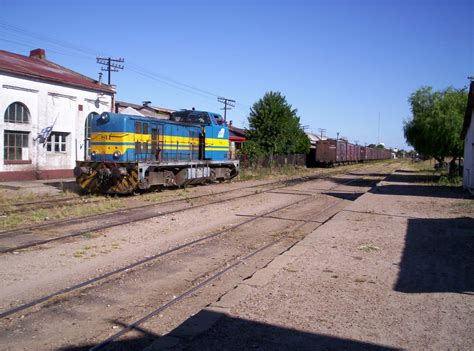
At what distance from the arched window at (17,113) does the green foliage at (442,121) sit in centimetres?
2459

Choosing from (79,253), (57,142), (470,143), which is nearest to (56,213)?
(79,253)

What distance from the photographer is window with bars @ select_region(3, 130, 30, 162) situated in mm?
22125

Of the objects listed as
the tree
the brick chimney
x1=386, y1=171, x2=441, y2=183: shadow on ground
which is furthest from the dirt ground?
the brick chimney

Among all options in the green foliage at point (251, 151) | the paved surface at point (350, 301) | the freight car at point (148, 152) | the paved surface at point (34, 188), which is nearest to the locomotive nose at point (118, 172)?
the freight car at point (148, 152)

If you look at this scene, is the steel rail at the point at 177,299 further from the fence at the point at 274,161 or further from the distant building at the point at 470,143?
the fence at the point at 274,161

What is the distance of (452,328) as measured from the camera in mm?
5047

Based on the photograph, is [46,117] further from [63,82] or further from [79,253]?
[79,253]

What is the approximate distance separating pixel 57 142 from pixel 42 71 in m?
4.02

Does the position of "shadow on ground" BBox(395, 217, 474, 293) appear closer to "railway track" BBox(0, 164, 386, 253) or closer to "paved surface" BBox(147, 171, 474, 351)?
"paved surface" BBox(147, 171, 474, 351)

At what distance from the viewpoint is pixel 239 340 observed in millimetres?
4617

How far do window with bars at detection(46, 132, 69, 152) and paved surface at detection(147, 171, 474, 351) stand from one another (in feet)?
62.2

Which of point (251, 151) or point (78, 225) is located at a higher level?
point (251, 151)

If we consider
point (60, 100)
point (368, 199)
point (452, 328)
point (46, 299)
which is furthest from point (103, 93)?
point (452, 328)

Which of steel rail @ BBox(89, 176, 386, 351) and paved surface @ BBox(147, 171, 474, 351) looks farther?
steel rail @ BBox(89, 176, 386, 351)
